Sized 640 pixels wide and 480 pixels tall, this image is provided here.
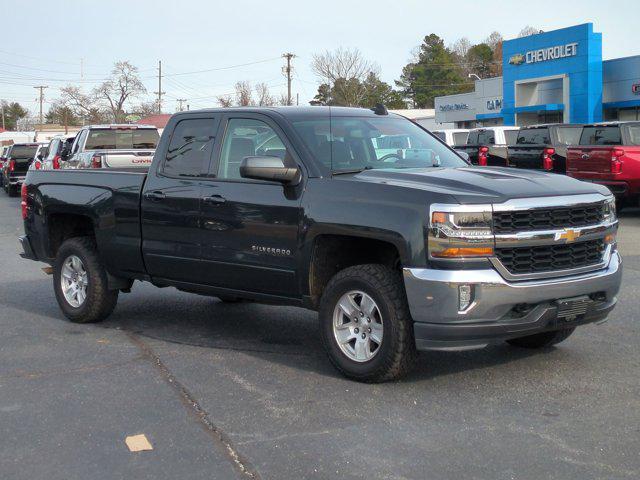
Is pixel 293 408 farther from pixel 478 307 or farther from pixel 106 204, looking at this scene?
pixel 106 204

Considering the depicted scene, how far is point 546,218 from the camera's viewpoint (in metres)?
5.55

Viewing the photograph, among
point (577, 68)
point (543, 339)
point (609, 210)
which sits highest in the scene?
point (577, 68)

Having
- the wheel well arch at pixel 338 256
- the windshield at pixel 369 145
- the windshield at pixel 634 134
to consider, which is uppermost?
the windshield at pixel 634 134

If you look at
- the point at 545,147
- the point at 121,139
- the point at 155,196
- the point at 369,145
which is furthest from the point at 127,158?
the point at 369,145

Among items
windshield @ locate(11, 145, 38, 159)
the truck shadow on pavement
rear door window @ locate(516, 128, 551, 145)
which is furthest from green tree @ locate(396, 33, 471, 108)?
the truck shadow on pavement

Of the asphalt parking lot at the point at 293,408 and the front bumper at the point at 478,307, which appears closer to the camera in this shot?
the asphalt parking lot at the point at 293,408

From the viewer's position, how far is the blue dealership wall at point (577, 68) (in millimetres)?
40312

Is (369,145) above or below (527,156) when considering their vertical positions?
below

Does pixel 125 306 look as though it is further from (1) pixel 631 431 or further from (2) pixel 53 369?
(1) pixel 631 431

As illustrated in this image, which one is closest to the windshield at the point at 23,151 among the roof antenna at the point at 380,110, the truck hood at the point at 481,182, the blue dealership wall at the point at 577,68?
the blue dealership wall at the point at 577,68

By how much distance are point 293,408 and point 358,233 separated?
123 cm

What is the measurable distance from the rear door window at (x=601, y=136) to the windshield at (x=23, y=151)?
22493mm

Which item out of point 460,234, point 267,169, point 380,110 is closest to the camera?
point 460,234

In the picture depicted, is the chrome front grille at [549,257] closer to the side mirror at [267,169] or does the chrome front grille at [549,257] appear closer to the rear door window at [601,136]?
the side mirror at [267,169]
